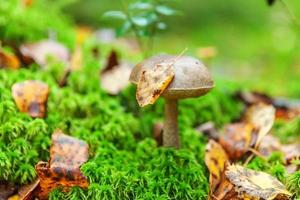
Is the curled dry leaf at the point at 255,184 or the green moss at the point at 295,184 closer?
the curled dry leaf at the point at 255,184

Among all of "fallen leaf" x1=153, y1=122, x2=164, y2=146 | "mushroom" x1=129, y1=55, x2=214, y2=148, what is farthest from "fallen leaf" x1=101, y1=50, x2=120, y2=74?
"mushroom" x1=129, y1=55, x2=214, y2=148

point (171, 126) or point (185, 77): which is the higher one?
point (185, 77)

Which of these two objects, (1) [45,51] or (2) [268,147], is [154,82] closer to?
(2) [268,147]

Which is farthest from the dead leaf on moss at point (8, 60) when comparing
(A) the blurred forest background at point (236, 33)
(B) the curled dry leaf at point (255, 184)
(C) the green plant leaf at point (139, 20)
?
(A) the blurred forest background at point (236, 33)

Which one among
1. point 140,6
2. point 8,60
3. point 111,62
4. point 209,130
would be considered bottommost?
point 209,130

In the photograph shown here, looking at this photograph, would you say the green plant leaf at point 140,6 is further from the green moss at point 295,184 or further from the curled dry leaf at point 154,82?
the green moss at point 295,184

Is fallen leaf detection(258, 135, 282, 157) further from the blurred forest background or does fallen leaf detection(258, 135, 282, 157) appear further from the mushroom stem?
the blurred forest background

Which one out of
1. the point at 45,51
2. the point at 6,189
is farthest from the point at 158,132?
the point at 45,51
